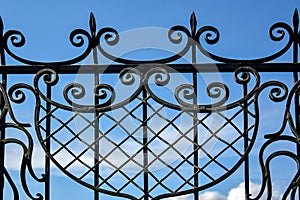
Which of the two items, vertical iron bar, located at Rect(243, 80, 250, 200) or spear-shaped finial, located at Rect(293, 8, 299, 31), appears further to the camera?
spear-shaped finial, located at Rect(293, 8, 299, 31)

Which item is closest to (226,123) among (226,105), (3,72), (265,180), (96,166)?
(226,105)

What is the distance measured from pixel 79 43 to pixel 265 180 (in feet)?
3.98

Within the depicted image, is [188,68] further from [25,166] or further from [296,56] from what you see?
[25,166]

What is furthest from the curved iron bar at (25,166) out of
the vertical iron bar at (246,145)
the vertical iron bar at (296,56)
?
the vertical iron bar at (296,56)

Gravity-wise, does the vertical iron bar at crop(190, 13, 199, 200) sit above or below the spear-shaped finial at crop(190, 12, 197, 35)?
below

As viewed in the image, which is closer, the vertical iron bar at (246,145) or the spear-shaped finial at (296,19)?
the vertical iron bar at (246,145)

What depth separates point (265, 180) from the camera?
3.97 m

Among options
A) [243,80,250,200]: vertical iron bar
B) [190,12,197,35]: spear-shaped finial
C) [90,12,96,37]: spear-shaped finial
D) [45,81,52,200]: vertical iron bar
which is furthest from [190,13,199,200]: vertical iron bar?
[45,81,52,200]: vertical iron bar

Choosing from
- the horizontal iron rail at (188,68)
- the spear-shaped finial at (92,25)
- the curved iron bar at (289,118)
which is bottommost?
the curved iron bar at (289,118)

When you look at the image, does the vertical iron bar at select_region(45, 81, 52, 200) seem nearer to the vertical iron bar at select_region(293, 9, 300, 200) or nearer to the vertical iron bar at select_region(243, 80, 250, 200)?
the vertical iron bar at select_region(243, 80, 250, 200)

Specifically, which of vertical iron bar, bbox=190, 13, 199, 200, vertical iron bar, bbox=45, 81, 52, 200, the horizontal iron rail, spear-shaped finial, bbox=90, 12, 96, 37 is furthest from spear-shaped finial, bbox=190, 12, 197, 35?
vertical iron bar, bbox=45, 81, 52, 200

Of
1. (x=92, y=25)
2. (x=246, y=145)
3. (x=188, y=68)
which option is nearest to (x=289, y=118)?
(x=246, y=145)

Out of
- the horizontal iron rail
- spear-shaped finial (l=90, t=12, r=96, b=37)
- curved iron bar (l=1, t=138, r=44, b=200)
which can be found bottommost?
curved iron bar (l=1, t=138, r=44, b=200)

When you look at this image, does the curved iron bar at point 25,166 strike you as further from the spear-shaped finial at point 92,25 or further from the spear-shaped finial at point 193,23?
the spear-shaped finial at point 193,23
